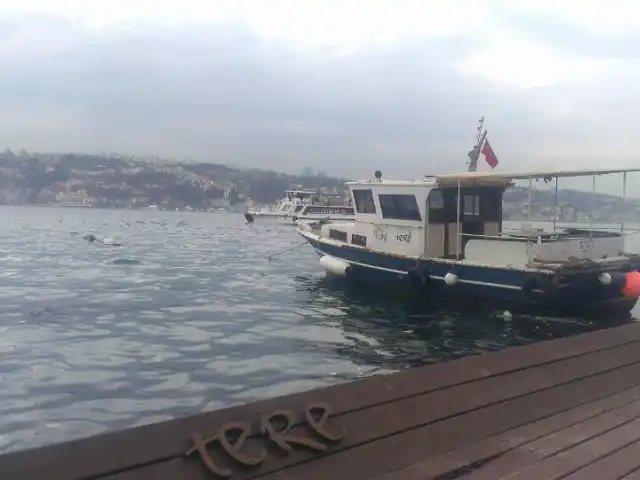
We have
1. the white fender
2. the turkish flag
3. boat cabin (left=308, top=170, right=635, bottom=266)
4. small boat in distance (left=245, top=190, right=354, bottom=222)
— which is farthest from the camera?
small boat in distance (left=245, top=190, right=354, bottom=222)

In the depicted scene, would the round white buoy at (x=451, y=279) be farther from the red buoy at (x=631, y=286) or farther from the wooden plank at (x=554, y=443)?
the wooden plank at (x=554, y=443)

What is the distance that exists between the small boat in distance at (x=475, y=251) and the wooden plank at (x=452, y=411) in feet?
25.0

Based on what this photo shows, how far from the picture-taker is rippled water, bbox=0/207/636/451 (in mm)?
8109

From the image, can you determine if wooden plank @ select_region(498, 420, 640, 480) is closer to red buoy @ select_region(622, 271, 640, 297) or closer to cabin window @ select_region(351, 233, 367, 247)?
red buoy @ select_region(622, 271, 640, 297)

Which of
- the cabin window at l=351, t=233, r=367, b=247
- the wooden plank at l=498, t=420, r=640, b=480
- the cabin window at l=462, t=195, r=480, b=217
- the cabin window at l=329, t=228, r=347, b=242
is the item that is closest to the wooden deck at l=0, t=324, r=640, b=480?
the wooden plank at l=498, t=420, r=640, b=480

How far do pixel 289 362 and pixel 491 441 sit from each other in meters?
6.41

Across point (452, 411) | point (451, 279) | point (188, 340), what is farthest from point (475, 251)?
point (452, 411)

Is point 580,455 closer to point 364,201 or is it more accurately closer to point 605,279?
point 605,279

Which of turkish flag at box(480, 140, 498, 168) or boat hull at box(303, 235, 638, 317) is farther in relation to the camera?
turkish flag at box(480, 140, 498, 168)

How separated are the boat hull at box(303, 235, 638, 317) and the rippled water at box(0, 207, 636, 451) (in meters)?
0.43

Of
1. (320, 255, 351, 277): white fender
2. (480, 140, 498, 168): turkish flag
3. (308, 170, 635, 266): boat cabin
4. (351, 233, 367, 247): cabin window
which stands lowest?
(320, 255, 351, 277): white fender

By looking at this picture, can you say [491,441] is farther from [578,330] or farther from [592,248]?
[592,248]

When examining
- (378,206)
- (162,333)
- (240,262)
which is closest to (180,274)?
(240,262)

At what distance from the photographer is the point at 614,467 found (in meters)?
3.77
